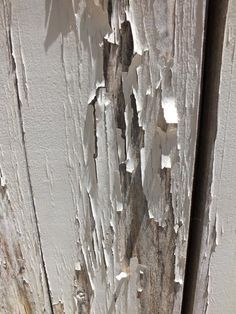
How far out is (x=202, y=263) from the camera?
74 centimetres

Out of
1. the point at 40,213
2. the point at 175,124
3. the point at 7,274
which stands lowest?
the point at 7,274

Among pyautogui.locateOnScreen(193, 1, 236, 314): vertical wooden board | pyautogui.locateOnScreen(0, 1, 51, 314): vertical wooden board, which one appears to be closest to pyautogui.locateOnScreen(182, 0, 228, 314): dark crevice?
pyautogui.locateOnScreen(193, 1, 236, 314): vertical wooden board

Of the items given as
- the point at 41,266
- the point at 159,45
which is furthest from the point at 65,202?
the point at 159,45

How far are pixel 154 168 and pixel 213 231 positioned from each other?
151 mm

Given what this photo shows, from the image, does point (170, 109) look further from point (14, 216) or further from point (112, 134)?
point (14, 216)

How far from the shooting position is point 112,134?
0.61 metres

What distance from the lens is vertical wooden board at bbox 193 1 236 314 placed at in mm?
567

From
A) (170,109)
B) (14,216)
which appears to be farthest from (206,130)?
(14,216)

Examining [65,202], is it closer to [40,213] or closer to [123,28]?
[40,213]

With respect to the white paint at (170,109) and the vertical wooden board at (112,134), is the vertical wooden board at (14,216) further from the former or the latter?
the white paint at (170,109)

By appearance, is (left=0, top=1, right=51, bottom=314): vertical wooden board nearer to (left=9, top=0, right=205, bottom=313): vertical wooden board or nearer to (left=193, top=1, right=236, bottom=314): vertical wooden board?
(left=9, top=0, right=205, bottom=313): vertical wooden board

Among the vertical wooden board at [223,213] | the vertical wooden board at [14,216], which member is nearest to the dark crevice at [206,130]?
the vertical wooden board at [223,213]

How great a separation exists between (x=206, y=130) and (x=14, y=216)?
30cm

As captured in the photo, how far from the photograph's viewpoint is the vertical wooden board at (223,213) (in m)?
0.57
